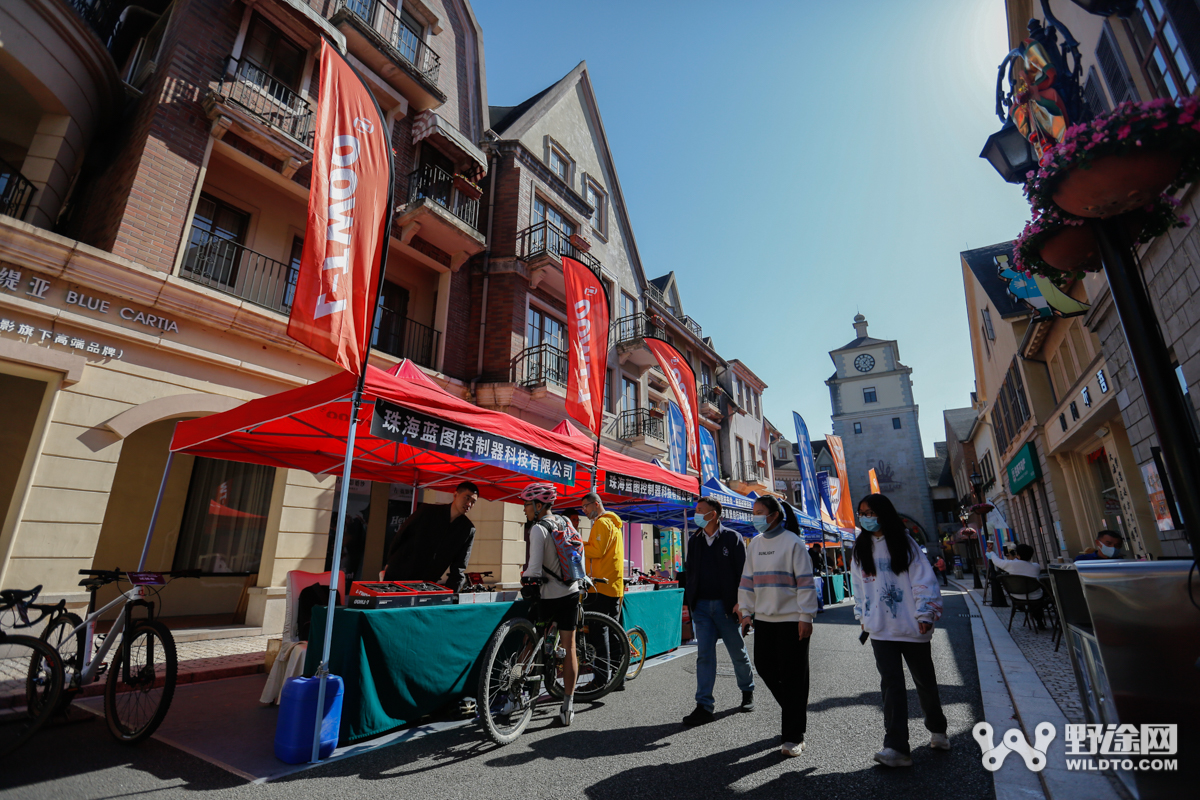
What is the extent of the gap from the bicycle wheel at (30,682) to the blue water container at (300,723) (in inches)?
65.4

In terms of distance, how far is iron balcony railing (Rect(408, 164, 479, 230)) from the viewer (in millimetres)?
13242

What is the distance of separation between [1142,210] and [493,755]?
606cm

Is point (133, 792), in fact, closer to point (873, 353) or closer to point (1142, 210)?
point (1142, 210)

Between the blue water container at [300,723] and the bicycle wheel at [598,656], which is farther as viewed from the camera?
the bicycle wheel at [598,656]

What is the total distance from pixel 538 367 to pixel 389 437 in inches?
405

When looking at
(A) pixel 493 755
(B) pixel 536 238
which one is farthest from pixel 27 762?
(B) pixel 536 238

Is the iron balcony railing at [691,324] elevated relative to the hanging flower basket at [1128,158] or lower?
elevated

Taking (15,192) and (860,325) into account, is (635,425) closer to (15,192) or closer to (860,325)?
(15,192)

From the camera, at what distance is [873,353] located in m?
55.8

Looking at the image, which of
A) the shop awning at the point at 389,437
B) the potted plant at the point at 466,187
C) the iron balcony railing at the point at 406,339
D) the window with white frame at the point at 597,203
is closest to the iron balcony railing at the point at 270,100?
the potted plant at the point at 466,187

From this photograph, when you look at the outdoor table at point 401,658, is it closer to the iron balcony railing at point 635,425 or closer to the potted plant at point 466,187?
the potted plant at point 466,187

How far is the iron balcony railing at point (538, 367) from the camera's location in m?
14.3

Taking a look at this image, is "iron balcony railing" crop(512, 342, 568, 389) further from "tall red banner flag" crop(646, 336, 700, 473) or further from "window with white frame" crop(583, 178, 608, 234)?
"window with white frame" crop(583, 178, 608, 234)

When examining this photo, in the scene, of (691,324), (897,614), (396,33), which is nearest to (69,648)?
(897,614)
